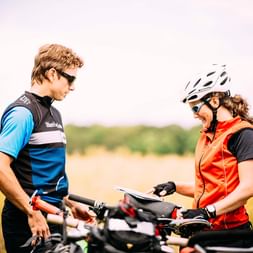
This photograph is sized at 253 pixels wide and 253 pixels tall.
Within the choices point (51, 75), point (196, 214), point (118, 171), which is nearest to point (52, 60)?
point (51, 75)

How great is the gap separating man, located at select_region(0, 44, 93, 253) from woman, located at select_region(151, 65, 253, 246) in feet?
2.18

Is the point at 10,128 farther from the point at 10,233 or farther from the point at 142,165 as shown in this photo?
the point at 142,165

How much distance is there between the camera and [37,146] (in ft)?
10.7

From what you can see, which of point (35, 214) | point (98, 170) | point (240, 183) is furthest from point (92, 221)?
point (98, 170)

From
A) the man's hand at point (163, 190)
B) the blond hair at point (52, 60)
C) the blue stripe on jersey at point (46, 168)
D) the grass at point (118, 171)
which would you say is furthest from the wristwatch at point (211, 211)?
the grass at point (118, 171)

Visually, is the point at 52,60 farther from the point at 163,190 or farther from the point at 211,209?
the point at 211,209

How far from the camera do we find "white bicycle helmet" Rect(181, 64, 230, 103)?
10.6 feet

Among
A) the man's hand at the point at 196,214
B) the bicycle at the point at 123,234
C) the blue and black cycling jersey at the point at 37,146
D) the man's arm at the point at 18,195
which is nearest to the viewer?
the bicycle at the point at 123,234

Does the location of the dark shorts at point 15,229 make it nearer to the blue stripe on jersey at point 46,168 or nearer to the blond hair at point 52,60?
the blue stripe on jersey at point 46,168

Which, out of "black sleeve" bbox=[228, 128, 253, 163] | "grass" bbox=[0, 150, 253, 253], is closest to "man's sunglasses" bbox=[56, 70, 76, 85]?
"black sleeve" bbox=[228, 128, 253, 163]

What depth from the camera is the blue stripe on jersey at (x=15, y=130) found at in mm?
3084

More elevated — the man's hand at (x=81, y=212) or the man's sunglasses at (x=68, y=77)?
the man's sunglasses at (x=68, y=77)

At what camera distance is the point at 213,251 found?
7.55 feet

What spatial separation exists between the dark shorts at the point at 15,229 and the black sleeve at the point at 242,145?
44.4 inches
